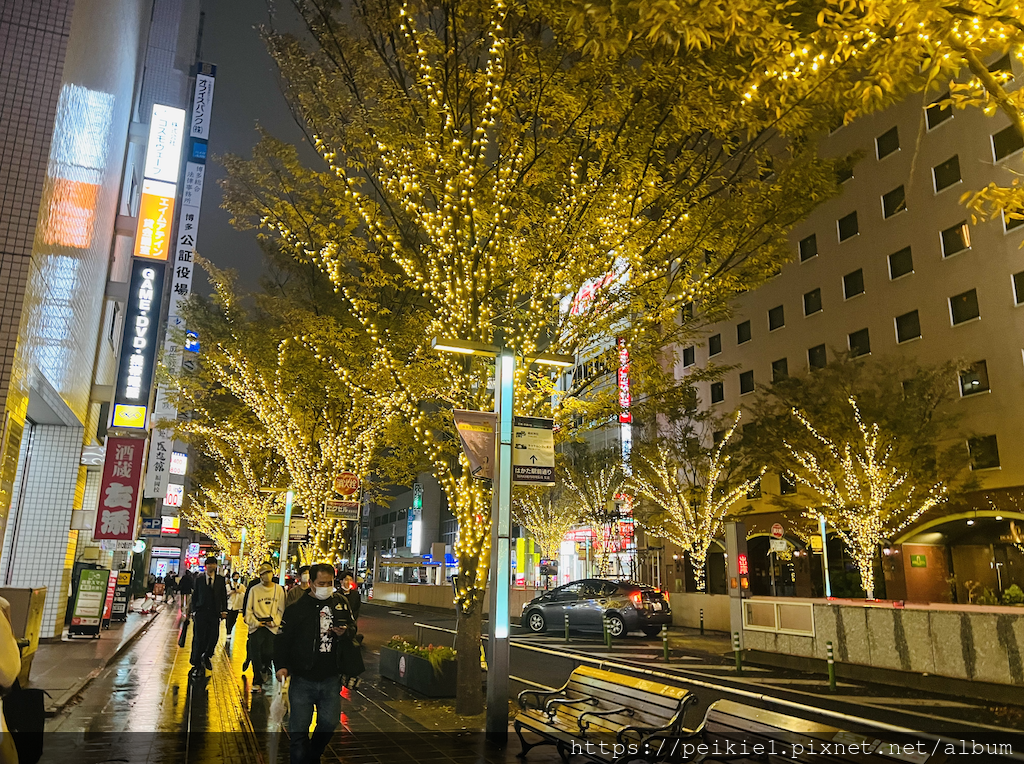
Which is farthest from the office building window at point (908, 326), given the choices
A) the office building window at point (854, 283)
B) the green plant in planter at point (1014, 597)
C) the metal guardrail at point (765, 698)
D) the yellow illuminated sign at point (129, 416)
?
the yellow illuminated sign at point (129, 416)

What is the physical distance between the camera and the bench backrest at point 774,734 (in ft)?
15.0

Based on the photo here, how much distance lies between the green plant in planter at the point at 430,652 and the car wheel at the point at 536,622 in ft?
38.3

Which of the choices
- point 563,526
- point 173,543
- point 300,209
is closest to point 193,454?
point 173,543

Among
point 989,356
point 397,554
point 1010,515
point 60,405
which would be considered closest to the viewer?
point 60,405

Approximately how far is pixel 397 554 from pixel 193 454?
84.8 ft

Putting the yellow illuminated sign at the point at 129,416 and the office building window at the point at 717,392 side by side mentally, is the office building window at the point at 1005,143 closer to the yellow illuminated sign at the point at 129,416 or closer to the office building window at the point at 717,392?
the office building window at the point at 717,392

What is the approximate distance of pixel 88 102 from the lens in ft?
39.2

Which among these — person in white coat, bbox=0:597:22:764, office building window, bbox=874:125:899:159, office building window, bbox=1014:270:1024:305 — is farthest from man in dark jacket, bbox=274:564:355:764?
office building window, bbox=874:125:899:159

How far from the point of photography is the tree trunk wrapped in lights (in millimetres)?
22719

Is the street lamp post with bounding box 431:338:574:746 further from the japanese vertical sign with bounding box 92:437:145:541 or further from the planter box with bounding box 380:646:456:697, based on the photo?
the japanese vertical sign with bounding box 92:437:145:541

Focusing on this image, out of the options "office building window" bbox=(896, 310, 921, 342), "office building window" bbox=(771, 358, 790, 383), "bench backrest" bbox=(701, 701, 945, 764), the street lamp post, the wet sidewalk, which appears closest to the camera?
"bench backrest" bbox=(701, 701, 945, 764)

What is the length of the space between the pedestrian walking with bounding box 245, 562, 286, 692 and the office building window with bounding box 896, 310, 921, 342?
25124mm

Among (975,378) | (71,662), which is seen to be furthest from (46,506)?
(975,378)

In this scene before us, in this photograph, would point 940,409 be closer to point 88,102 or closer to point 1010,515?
point 1010,515
